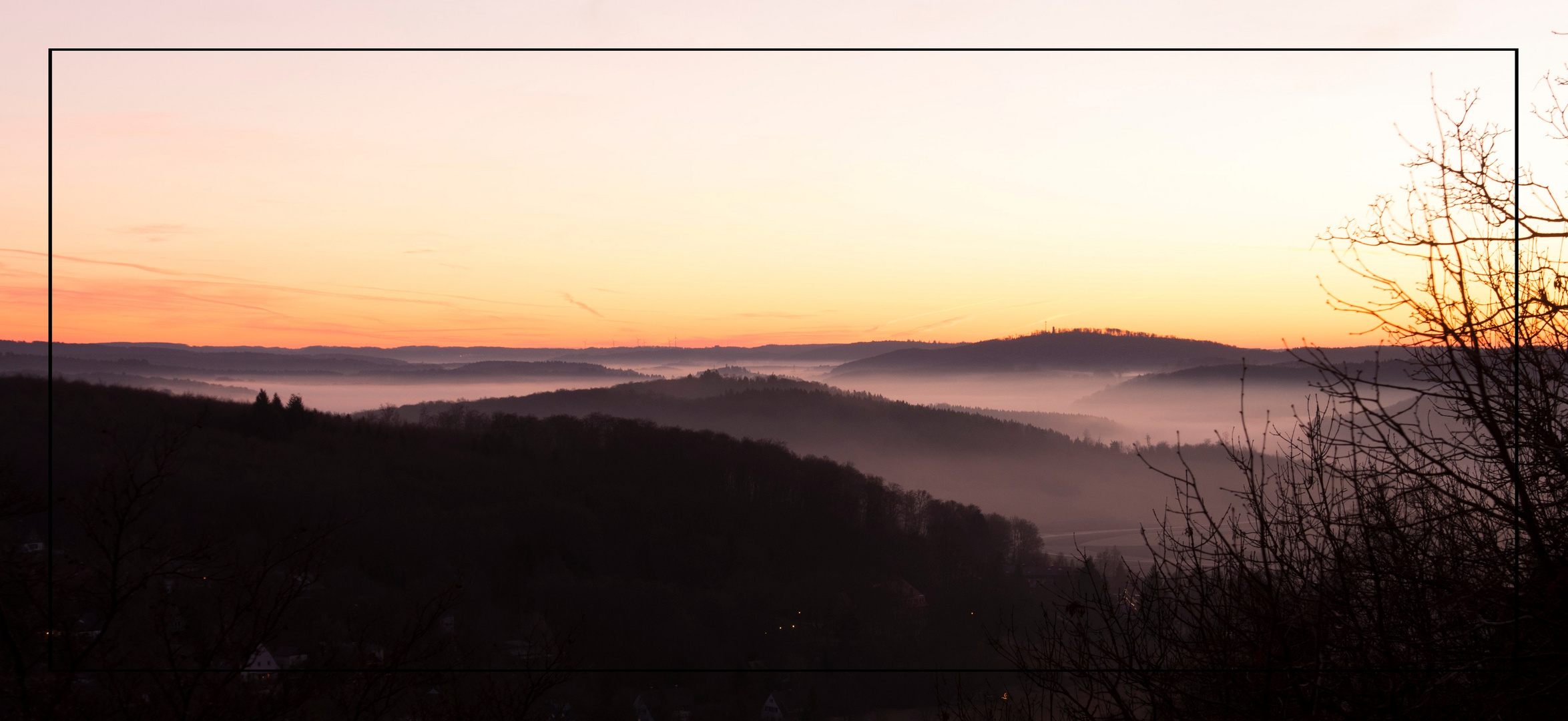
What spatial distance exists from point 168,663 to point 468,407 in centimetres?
2640

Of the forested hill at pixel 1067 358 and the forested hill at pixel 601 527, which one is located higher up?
the forested hill at pixel 1067 358

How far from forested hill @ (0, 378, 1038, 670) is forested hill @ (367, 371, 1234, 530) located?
1.27m

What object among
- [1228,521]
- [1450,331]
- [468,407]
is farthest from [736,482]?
[1450,331]

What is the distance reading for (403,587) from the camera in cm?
3716

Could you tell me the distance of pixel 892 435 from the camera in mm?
42406

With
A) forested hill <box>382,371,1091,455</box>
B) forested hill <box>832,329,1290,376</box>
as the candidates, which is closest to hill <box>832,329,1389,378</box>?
forested hill <box>832,329,1290,376</box>

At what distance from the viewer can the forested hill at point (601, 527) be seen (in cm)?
3219

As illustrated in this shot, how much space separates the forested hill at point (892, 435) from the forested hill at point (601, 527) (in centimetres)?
127

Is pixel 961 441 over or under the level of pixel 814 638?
over

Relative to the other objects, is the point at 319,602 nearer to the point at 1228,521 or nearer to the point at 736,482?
the point at 736,482

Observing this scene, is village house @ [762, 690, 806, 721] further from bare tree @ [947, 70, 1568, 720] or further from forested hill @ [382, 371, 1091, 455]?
bare tree @ [947, 70, 1568, 720]

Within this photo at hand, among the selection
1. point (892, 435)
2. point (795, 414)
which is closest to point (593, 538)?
point (795, 414)

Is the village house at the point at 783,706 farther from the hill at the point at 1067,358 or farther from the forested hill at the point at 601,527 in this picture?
the hill at the point at 1067,358

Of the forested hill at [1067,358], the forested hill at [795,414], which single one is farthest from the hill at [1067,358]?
the forested hill at [795,414]
